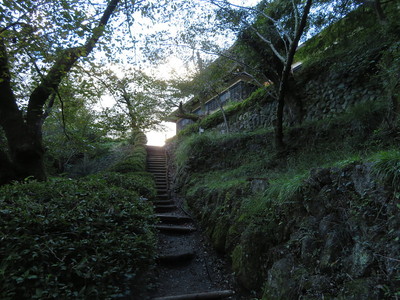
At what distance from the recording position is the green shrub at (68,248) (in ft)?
5.84

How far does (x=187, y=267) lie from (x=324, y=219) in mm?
2674

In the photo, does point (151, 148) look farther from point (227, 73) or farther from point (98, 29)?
point (98, 29)

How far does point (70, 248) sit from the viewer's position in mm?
2137

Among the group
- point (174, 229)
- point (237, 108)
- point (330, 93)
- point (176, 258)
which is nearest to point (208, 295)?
point (176, 258)

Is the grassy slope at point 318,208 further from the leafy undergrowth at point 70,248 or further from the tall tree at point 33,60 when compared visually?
the tall tree at point 33,60

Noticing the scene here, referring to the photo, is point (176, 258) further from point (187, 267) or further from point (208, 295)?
point (208, 295)

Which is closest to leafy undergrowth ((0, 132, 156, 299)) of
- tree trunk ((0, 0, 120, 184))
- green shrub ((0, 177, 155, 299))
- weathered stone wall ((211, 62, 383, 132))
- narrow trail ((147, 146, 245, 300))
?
green shrub ((0, 177, 155, 299))

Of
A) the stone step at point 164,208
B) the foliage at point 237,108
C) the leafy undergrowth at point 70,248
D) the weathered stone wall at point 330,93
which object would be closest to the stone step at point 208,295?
the leafy undergrowth at point 70,248

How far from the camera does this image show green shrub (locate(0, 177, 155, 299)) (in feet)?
5.84

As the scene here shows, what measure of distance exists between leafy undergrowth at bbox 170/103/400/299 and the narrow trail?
317 millimetres

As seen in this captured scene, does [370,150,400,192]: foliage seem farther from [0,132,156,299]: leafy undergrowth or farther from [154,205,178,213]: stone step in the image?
[154,205,178,213]: stone step

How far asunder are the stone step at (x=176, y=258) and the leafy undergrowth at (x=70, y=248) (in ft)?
3.77

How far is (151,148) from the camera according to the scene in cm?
1531

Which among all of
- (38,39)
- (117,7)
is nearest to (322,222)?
(38,39)
